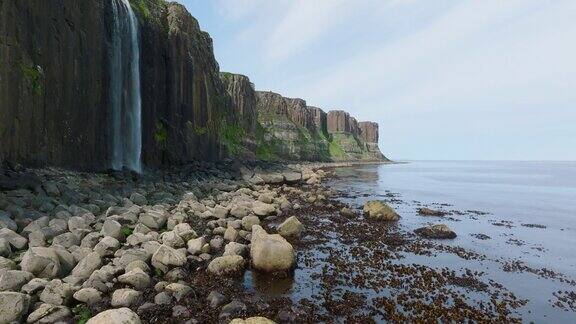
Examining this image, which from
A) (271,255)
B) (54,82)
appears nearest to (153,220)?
(271,255)

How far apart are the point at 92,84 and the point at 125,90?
6515 mm

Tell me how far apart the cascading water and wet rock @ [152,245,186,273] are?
21730mm

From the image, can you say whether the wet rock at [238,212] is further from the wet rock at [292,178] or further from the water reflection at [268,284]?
the wet rock at [292,178]

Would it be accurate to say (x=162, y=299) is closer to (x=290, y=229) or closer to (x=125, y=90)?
(x=290, y=229)

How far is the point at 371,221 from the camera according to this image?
25.2 metres

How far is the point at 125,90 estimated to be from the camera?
34.6 m

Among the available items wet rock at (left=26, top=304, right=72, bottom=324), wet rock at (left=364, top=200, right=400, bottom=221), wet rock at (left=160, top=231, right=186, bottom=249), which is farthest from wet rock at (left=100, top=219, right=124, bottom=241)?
wet rock at (left=364, top=200, right=400, bottom=221)

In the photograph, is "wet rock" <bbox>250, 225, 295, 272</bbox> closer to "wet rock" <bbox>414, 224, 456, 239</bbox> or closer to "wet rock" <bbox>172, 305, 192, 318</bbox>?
"wet rock" <bbox>172, 305, 192, 318</bbox>

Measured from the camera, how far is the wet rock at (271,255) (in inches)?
528

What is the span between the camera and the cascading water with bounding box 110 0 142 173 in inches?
1264

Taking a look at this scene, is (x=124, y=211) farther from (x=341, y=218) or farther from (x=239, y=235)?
(x=341, y=218)

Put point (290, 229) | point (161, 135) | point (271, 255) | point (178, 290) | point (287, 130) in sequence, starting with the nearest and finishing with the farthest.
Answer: point (178, 290), point (271, 255), point (290, 229), point (161, 135), point (287, 130)

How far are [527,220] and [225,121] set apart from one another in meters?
57.8

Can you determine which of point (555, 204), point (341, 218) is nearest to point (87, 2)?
point (341, 218)
